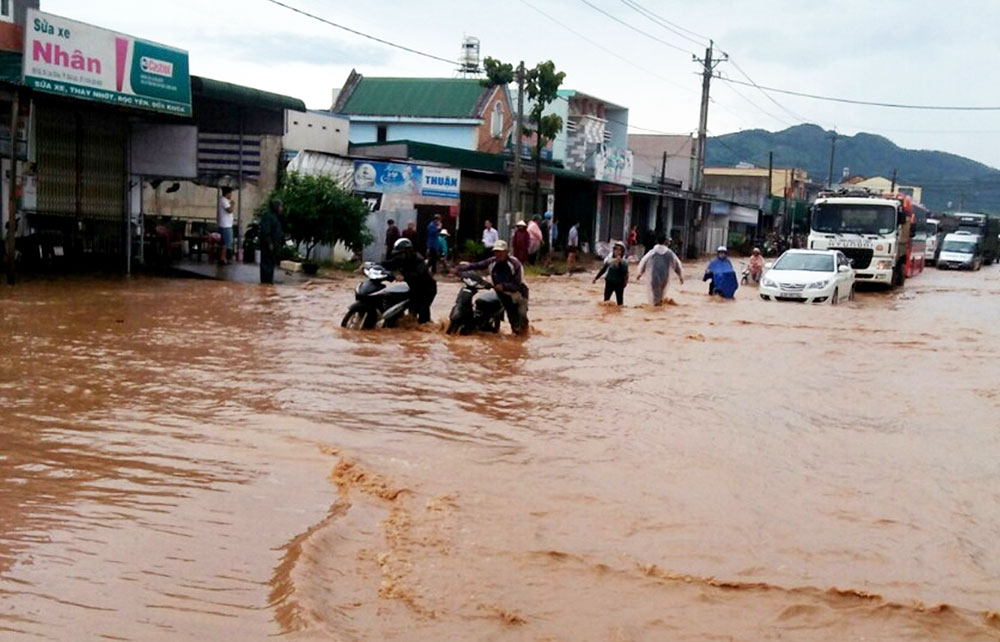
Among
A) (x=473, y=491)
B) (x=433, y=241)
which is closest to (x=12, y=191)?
(x=473, y=491)

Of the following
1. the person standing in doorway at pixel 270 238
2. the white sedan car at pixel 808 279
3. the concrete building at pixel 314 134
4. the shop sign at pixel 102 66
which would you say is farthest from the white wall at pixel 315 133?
the white sedan car at pixel 808 279

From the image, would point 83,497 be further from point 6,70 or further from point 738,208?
point 738,208

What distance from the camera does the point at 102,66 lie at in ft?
60.7

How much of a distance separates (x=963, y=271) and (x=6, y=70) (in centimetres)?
4564

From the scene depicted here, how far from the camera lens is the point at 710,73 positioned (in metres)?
47.2

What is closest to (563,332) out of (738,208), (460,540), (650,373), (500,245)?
(500,245)

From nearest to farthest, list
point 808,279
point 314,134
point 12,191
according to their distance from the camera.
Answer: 1. point 12,191
2. point 808,279
3. point 314,134

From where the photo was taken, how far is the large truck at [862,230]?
3142 centimetres

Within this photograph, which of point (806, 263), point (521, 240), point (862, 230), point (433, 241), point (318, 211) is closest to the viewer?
point (318, 211)

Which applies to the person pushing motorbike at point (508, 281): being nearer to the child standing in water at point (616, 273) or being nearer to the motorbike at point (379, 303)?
the motorbike at point (379, 303)

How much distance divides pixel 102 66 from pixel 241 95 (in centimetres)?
475

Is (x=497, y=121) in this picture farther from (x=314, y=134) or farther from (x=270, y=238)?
(x=270, y=238)

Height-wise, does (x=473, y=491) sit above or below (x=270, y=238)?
below

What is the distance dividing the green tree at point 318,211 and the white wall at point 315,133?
557 cm
